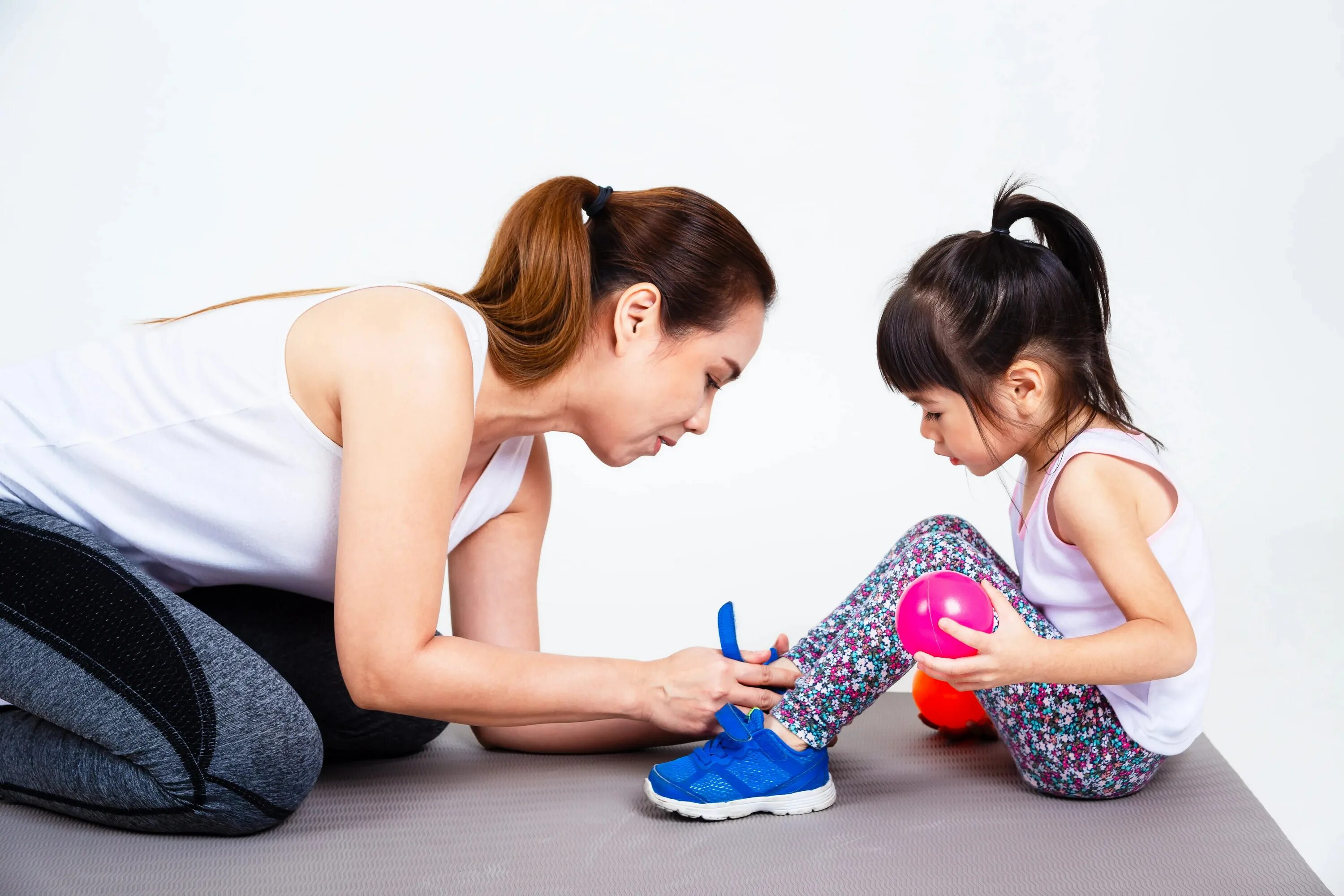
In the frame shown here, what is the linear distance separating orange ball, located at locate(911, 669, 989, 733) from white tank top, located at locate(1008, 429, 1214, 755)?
329 mm

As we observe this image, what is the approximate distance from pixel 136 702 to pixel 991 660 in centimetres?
111

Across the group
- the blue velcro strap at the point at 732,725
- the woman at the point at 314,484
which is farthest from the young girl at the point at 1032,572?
the woman at the point at 314,484

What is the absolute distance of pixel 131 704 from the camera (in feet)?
5.04

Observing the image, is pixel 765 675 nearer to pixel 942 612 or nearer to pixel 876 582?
pixel 876 582

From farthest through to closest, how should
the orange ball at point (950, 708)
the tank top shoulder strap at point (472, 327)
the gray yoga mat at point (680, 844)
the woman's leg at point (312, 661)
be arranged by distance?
1. the orange ball at point (950, 708)
2. the woman's leg at point (312, 661)
3. the tank top shoulder strap at point (472, 327)
4. the gray yoga mat at point (680, 844)

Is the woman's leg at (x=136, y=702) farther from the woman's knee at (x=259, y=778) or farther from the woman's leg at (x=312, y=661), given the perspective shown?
the woman's leg at (x=312, y=661)

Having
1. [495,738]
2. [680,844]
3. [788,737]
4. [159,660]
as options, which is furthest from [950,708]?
[159,660]

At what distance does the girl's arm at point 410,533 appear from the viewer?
1.48 meters

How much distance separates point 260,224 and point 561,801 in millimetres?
2470

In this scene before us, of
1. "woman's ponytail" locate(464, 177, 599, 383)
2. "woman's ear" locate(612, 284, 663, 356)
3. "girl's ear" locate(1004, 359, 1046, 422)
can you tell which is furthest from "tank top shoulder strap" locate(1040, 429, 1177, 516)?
"woman's ponytail" locate(464, 177, 599, 383)

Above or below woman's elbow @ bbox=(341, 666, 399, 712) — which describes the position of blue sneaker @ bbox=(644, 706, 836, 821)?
below

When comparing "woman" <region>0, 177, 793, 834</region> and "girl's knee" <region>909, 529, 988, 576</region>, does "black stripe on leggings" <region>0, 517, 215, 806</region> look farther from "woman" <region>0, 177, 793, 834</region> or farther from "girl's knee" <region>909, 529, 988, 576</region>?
"girl's knee" <region>909, 529, 988, 576</region>

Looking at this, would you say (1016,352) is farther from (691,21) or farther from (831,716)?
(691,21)

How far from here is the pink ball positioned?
4.99ft
